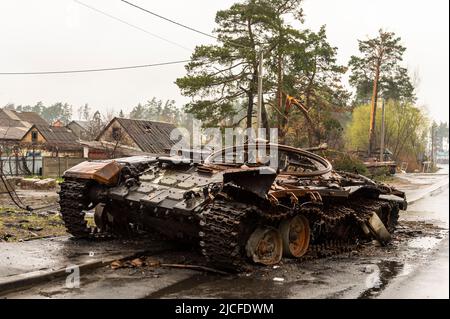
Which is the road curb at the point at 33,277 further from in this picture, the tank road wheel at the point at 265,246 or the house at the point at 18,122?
the house at the point at 18,122

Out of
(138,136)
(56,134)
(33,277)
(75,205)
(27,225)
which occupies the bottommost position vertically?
(33,277)

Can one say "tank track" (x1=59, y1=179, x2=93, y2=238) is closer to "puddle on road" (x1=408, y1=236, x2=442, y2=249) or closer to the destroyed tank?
the destroyed tank

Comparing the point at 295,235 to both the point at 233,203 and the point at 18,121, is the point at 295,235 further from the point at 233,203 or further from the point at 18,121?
the point at 18,121

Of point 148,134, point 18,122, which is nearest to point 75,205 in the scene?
point 148,134

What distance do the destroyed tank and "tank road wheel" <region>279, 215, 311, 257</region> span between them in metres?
0.02

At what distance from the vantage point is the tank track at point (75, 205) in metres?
8.91

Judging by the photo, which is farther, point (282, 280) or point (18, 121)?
point (18, 121)

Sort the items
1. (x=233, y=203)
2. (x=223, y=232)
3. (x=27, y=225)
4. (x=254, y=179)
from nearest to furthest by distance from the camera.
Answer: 1. (x=223, y=232)
2. (x=254, y=179)
3. (x=233, y=203)
4. (x=27, y=225)

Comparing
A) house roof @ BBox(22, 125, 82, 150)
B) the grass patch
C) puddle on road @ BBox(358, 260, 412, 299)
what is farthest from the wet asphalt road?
house roof @ BBox(22, 125, 82, 150)

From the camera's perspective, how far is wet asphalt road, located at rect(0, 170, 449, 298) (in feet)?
20.8

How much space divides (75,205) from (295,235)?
11.6ft

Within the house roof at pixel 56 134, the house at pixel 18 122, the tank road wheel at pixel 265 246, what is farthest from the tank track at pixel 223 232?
the house at pixel 18 122

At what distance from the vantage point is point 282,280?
7074 mm

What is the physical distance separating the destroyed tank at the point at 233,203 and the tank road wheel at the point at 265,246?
1cm
